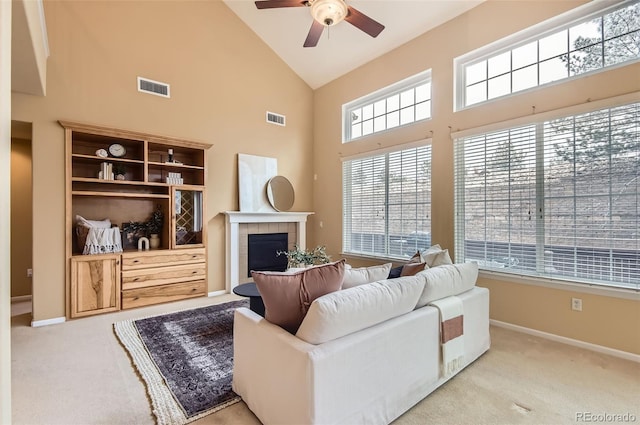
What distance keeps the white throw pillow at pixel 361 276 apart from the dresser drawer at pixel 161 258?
10.5 ft

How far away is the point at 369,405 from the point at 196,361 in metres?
1.62

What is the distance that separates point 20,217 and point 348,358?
17.8 ft

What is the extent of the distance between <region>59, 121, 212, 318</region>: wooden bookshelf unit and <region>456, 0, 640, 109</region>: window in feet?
12.5

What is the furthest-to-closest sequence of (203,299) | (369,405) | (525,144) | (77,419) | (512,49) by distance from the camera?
1. (203,299)
2. (512,49)
3. (525,144)
4. (77,419)
5. (369,405)

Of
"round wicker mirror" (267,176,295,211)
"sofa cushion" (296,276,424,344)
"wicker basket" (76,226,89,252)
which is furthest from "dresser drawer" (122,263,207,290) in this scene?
"sofa cushion" (296,276,424,344)

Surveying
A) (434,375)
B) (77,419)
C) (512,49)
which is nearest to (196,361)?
(77,419)

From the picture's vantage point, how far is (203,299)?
4.62 meters

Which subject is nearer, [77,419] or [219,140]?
[77,419]

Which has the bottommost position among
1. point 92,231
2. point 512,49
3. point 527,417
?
point 527,417

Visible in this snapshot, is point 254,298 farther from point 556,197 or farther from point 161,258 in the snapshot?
point 556,197

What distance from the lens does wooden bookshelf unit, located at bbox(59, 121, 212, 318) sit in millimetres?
3790

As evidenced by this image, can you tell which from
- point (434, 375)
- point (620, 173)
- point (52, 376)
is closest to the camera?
point (434, 375)

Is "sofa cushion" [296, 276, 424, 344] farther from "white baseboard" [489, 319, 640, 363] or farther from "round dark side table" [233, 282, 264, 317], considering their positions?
"white baseboard" [489, 319, 640, 363]

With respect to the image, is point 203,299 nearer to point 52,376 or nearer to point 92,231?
point 92,231
